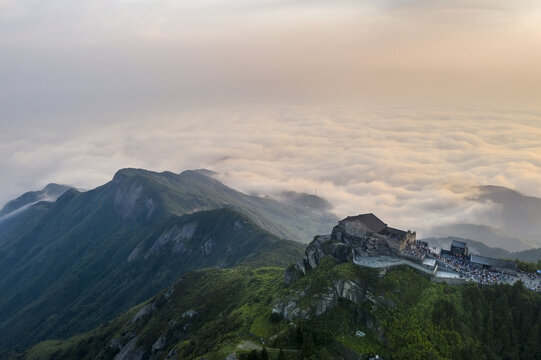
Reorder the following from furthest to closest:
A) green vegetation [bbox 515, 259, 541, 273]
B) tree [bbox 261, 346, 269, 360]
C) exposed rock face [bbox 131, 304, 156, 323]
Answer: exposed rock face [bbox 131, 304, 156, 323]
green vegetation [bbox 515, 259, 541, 273]
tree [bbox 261, 346, 269, 360]

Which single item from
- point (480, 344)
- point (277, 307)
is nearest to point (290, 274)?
point (277, 307)

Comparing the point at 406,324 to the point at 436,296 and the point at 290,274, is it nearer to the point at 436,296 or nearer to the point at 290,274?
the point at 436,296

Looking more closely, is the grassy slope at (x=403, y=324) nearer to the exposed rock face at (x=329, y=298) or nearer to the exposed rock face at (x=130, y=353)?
the exposed rock face at (x=329, y=298)

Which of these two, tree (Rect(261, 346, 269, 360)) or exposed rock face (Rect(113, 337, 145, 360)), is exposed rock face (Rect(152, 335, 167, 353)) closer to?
exposed rock face (Rect(113, 337, 145, 360))

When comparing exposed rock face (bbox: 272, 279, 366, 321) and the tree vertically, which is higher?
exposed rock face (bbox: 272, 279, 366, 321)

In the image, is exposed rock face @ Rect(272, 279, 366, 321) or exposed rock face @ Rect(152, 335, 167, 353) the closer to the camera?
exposed rock face @ Rect(272, 279, 366, 321)

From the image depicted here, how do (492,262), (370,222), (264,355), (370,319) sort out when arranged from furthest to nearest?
(370,222)
(492,262)
(370,319)
(264,355)

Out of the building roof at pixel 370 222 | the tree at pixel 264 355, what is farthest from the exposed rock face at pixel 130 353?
the building roof at pixel 370 222

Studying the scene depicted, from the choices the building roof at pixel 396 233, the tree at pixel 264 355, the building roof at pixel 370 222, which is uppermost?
the building roof at pixel 370 222

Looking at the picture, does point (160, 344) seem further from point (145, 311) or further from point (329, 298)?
point (329, 298)

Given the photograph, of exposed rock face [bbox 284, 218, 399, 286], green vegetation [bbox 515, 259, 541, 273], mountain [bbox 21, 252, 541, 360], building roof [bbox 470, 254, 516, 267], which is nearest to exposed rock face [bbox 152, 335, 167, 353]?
mountain [bbox 21, 252, 541, 360]

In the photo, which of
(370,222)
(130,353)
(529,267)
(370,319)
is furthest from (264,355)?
(130,353)

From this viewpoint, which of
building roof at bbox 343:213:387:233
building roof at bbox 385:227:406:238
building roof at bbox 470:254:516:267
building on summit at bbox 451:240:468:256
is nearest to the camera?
building roof at bbox 470:254:516:267
